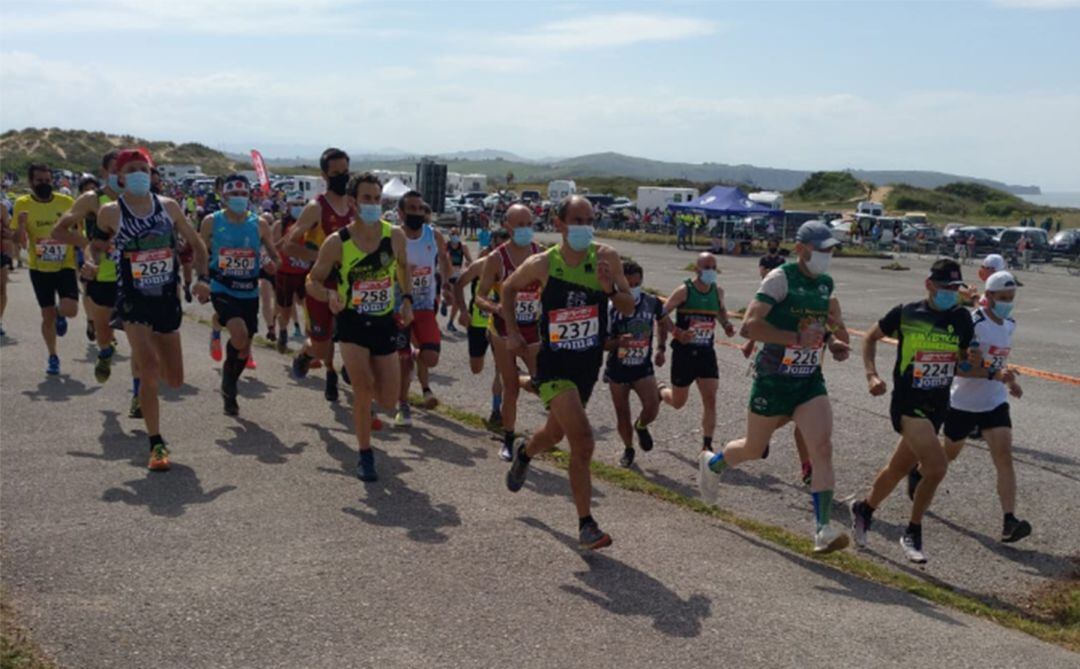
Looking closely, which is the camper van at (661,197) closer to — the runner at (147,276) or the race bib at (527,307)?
the race bib at (527,307)

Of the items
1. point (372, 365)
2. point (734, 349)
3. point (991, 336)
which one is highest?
point (991, 336)

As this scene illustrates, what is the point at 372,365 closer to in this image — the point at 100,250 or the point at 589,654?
the point at 100,250

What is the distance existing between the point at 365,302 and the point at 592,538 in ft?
8.27

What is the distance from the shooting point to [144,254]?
7.37 m

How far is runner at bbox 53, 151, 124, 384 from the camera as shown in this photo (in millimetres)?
8203

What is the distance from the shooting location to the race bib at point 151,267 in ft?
23.9

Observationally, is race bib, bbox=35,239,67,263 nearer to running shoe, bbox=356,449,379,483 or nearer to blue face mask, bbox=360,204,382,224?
blue face mask, bbox=360,204,382,224

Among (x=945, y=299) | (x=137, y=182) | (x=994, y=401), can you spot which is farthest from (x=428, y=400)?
(x=994, y=401)

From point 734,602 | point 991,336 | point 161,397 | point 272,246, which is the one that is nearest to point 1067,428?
point 991,336

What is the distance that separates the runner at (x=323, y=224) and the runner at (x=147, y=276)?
1251 millimetres

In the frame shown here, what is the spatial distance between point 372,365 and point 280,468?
1.08 meters

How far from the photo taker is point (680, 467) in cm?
828

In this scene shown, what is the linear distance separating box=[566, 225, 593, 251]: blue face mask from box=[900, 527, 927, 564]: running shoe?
2.98 metres

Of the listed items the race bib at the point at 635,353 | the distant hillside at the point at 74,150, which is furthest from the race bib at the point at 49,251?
the distant hillside at the point at 74,150
